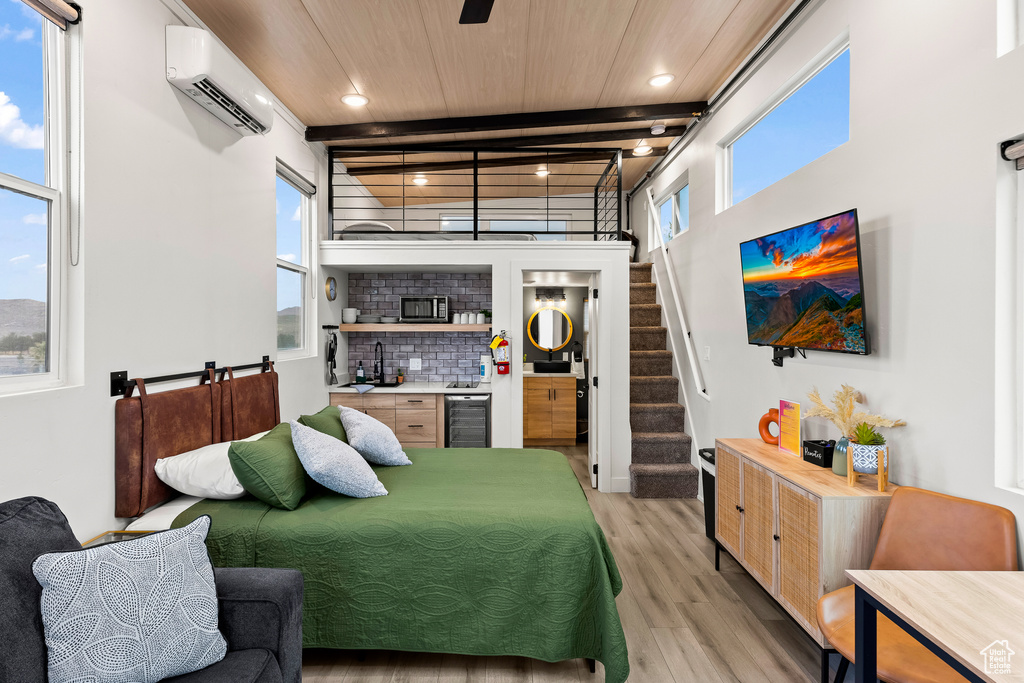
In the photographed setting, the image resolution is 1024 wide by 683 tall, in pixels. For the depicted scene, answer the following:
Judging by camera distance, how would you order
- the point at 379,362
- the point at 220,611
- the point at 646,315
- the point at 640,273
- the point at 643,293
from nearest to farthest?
the point at 220,611
the point at 379,362
the point at 646,315
the point at 643,293
the point at 640,273

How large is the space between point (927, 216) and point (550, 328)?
4864 millimetres

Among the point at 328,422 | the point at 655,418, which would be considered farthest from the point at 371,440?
the point at 655,418

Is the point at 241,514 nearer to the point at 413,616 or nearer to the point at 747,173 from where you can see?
the point at 413,616

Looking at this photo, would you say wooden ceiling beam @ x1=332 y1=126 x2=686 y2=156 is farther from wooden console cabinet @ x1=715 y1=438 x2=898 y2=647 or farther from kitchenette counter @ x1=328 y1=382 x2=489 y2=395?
wooden console cabinet @ x1=715 y1=438 x2=898 y2=647

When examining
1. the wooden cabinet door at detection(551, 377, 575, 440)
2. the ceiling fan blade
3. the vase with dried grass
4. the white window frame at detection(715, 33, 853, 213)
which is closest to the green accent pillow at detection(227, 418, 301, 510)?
the ceiling fan blade

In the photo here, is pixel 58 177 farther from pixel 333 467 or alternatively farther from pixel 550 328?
pixel 550 328

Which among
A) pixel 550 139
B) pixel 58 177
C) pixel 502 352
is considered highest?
pixel 550 139

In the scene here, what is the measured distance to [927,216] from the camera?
6.53 feet

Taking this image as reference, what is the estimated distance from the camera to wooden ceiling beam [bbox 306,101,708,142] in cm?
414

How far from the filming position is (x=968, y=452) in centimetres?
180

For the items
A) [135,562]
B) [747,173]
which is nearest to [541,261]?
[747,173]

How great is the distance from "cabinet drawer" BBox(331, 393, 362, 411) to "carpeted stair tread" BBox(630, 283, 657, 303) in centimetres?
311

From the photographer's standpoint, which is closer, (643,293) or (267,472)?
(267,472)

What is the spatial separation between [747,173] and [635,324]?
2114 millimetres
